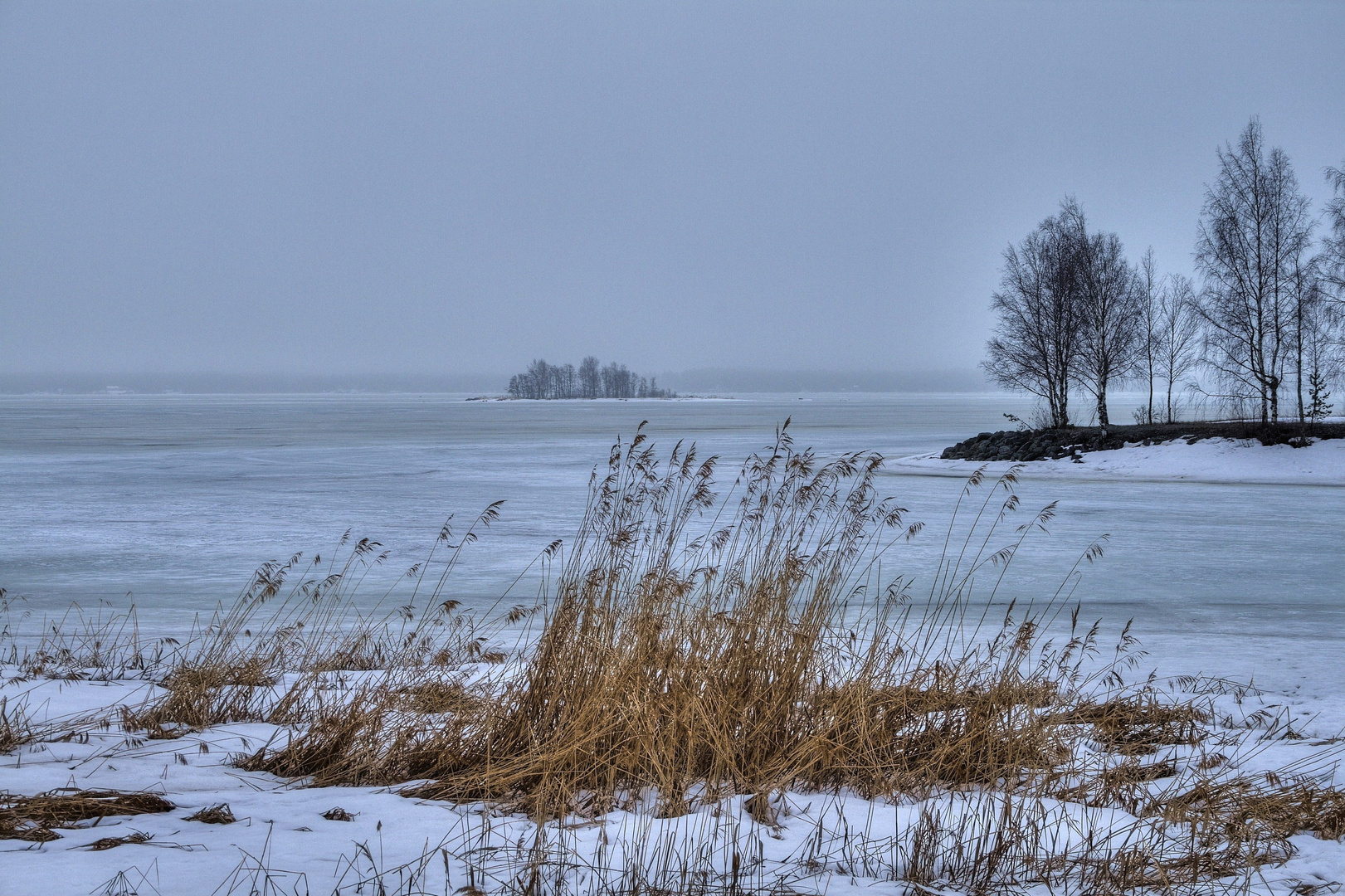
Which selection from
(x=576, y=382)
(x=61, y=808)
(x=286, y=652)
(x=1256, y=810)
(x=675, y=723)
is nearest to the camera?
(x=61, y=808)

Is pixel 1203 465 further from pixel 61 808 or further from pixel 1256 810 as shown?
pixel 61 808

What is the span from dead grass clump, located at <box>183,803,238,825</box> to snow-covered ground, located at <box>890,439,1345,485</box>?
2209 centimetres

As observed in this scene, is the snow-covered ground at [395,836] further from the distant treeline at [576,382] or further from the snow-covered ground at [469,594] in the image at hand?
the distant treeline at [576,382]

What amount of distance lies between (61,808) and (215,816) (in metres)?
0.58

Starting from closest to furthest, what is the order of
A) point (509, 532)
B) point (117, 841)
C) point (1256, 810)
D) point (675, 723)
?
1. point (117, 841)
2. point (1256, 810)
3. point (675, 723)
4. point (509, 532)

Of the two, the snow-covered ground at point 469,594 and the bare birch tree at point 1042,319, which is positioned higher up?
the bare birch tree at point 1042,319

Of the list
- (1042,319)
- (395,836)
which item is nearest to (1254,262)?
(1042,319)

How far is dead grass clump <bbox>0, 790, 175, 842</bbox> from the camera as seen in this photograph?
10.9ft

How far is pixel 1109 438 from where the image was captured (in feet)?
101

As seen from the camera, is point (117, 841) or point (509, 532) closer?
point (117, 841)

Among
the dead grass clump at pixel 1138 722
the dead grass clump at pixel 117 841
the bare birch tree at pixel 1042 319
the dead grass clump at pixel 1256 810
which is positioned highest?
the bare birch tree at pixel 1042 319

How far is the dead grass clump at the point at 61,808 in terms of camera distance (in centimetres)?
331

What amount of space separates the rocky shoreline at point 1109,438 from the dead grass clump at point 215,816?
28.4m

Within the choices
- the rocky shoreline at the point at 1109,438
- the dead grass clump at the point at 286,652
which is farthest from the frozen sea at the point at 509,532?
the rocky shoreline at the point at 1109,438
